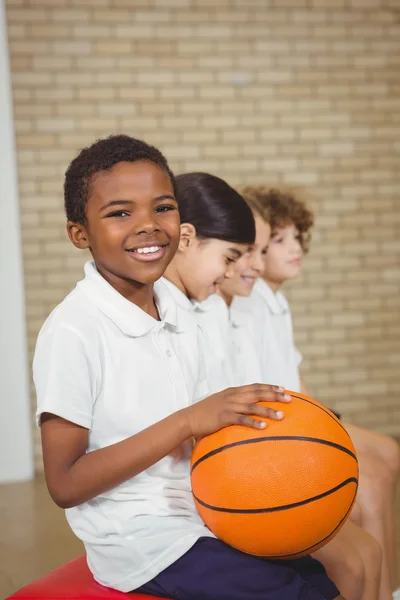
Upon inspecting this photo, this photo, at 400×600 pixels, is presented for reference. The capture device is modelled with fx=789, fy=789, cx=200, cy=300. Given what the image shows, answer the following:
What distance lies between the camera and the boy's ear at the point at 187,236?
2.68m

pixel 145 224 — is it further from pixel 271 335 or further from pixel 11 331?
pixel 11 331

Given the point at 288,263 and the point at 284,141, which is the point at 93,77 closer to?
the point at 284,141

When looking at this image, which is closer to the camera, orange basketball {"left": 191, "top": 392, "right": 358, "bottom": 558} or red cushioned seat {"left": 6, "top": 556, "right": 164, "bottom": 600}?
orange basketball {"left": 191, "top": 392, "right": 358, "bottom": 558}

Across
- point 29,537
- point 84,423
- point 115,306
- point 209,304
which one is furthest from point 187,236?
point 29,537

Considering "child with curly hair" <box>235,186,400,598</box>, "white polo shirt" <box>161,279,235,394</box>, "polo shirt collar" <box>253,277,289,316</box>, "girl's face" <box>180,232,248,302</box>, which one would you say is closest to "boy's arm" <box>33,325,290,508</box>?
"white polo shirt" <box>161,279,235,394</box>

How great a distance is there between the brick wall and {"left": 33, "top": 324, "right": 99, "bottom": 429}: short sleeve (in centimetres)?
422

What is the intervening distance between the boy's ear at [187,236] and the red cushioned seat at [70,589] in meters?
1.12

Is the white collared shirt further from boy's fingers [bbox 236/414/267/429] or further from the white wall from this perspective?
the white wall

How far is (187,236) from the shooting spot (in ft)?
8.84

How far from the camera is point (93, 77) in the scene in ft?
19.5

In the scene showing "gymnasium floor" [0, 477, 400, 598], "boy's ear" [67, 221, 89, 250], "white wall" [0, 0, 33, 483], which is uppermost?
"boy's ear" [67, 221, 89, 250]

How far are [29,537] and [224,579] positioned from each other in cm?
280

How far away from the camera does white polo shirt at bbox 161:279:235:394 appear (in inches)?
102

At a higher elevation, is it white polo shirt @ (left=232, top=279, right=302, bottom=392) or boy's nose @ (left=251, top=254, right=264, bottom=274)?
boy's nose @ (left=251, top=254, right=264, bottom=274)
